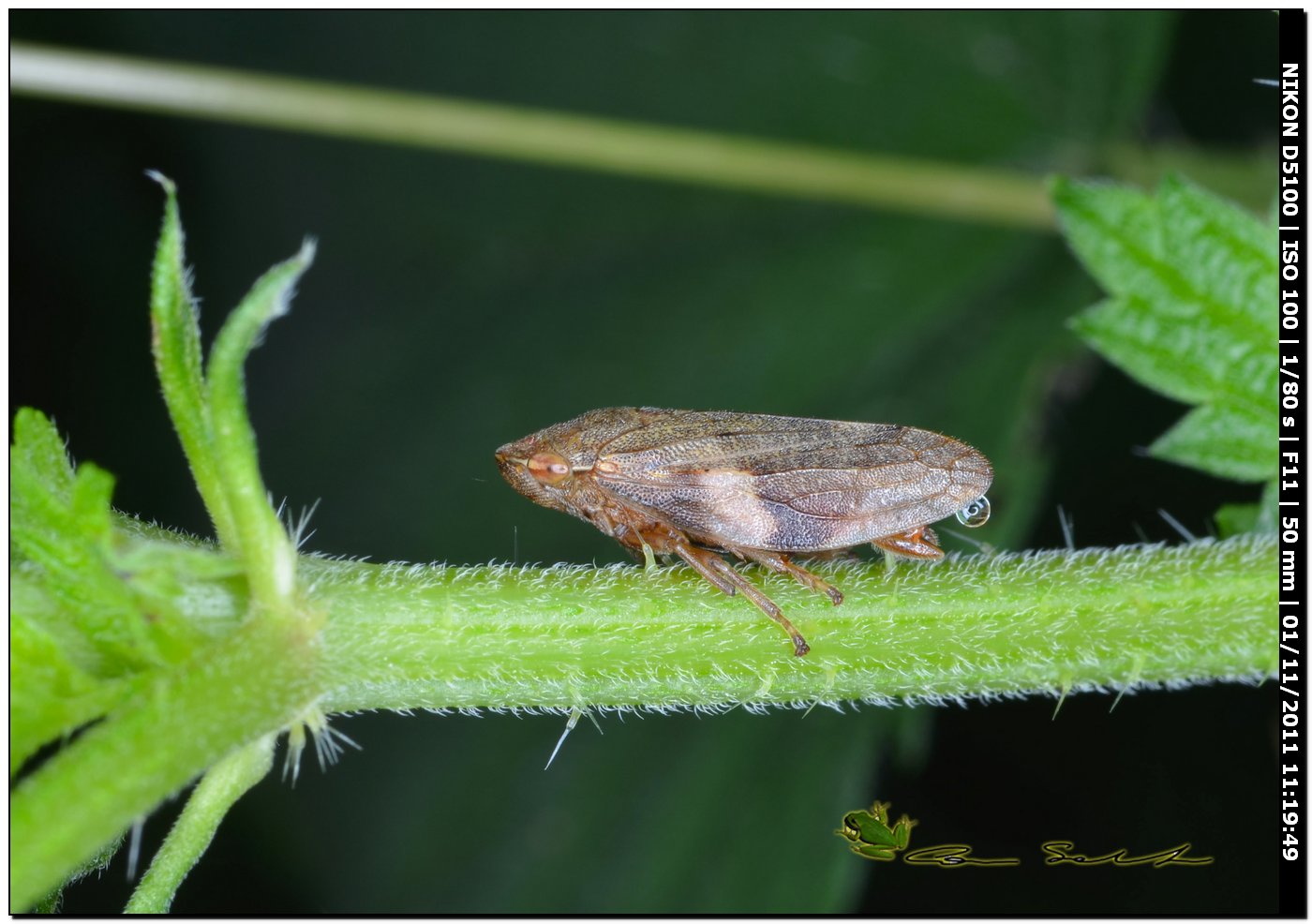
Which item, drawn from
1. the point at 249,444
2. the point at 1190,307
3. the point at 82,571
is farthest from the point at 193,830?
the point at 1190,307

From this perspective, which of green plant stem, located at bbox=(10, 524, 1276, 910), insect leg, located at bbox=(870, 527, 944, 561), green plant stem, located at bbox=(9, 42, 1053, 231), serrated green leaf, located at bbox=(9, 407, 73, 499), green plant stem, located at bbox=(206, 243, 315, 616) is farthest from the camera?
green plant stem, located at bbox=(9, 42, 1053, 231)

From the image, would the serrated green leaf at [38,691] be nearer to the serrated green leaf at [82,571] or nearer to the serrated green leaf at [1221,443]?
the serrated green leaf at [82,571]

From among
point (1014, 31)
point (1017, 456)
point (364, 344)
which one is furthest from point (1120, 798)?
point (364, 344)

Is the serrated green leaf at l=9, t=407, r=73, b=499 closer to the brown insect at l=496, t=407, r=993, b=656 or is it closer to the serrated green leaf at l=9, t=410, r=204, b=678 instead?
the serrated green leaf at l=9, t=410, r=204, b=678

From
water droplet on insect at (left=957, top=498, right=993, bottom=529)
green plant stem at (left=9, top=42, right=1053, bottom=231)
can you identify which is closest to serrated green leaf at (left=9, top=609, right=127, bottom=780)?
water droplet on insect at (left=957, top=498, right=993, bottom=529)

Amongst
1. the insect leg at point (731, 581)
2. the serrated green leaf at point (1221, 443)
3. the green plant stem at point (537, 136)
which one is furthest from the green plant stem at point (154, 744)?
the green plant stem at point (537, 136)

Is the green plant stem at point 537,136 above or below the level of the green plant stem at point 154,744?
above

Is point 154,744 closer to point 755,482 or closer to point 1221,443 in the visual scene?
point 755,482
